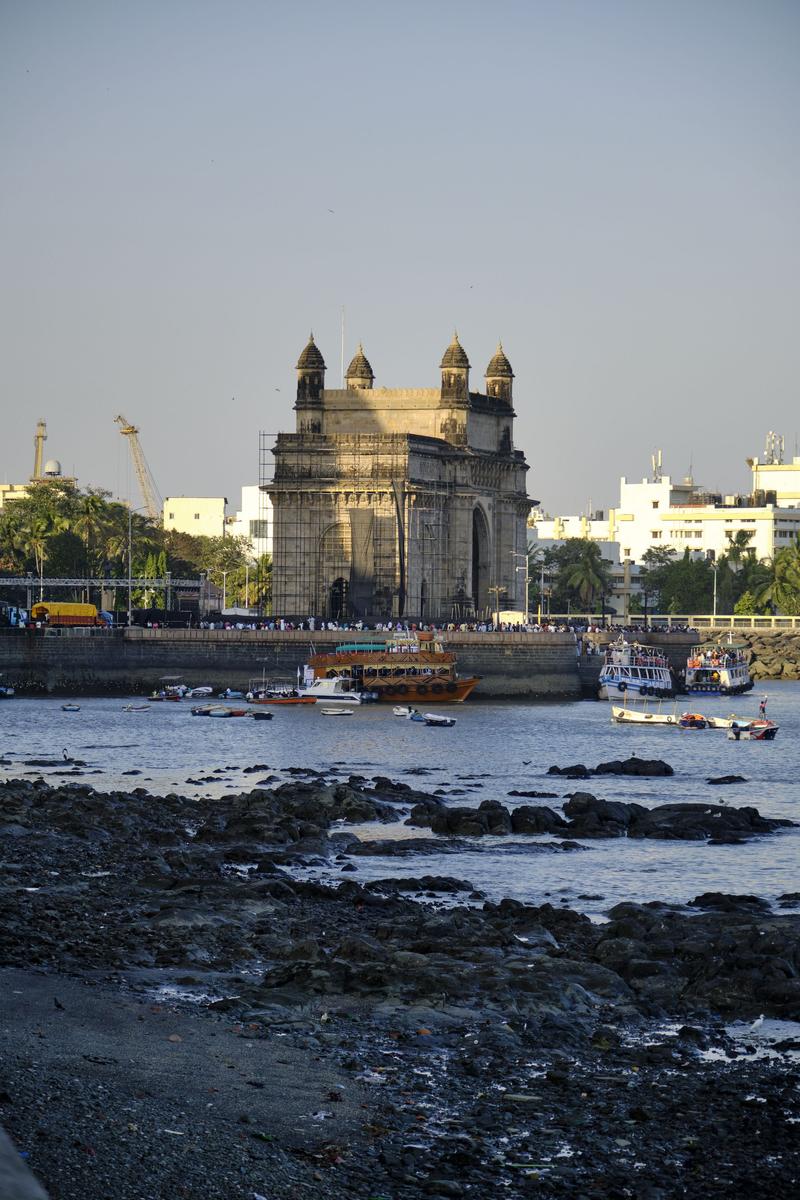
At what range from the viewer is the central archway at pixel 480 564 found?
16562 cm

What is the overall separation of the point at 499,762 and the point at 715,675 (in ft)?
185

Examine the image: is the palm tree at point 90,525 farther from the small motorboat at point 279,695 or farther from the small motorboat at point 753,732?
the small motorboat at point 753,732

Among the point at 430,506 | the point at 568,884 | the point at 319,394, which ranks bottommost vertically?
the point at 568,884

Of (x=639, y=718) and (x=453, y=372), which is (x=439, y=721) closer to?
(x=639, y=718)

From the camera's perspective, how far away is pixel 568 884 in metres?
47.0

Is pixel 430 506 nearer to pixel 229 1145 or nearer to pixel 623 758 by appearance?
pixel 623 758

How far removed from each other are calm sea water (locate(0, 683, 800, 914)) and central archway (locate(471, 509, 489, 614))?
139 feet

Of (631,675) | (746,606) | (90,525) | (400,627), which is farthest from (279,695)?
(746,606)

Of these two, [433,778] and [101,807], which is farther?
[433,778]

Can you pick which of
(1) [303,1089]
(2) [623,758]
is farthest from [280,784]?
(1) [303,1089]

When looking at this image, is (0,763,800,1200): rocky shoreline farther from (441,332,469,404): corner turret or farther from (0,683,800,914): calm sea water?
(441,332,469,404): corner turret

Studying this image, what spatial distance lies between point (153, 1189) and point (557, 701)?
106 metres

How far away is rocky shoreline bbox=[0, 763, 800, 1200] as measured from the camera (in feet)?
75.2

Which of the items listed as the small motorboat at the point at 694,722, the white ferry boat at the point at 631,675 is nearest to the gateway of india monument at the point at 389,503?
the white ferry boat at the point at 631,675
